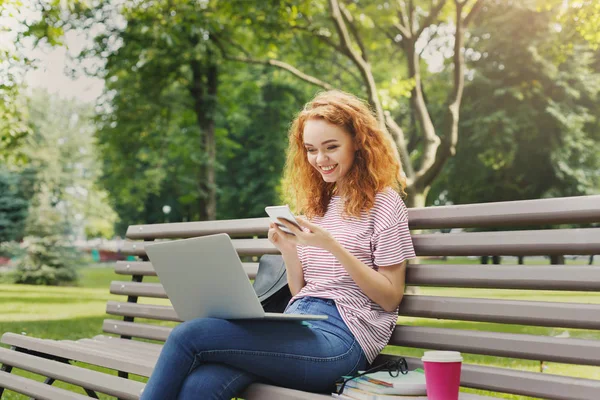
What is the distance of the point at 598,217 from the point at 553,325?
39 cm

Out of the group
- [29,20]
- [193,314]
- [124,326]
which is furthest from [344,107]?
[29,20]

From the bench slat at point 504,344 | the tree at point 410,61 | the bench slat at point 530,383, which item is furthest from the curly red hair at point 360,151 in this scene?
the tree at point 410,61

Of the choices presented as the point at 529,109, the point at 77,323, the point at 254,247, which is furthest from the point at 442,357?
the point at 529,109

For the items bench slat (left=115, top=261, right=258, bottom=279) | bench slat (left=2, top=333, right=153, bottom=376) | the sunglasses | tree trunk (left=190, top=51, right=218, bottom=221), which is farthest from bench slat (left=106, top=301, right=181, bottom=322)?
tree trunk (left=190, top=51, right=218, bottom=221)

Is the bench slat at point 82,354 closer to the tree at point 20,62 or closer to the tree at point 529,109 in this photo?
the tree at point 20,62

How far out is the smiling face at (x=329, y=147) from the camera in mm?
3143

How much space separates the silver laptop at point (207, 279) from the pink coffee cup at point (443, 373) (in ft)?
1.63

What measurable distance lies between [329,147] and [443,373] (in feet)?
3.90

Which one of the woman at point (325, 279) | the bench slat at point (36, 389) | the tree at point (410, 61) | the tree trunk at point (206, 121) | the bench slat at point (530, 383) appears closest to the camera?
the bench slat at point (530, 383)

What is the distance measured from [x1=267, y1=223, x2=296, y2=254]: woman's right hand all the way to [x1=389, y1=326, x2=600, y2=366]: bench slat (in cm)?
54

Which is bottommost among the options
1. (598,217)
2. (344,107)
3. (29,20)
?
(598,217)

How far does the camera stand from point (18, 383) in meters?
3.94

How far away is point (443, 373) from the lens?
227 centimetres

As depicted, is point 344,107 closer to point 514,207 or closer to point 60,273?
point 514,207
